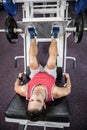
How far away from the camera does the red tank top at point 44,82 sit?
168 cm

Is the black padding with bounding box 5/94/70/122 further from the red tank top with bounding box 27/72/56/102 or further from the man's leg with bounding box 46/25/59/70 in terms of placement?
the man's leg with bounding box 46/25/59/70

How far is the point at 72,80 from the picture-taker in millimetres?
2613

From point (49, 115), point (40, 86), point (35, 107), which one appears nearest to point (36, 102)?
point (35, 107)

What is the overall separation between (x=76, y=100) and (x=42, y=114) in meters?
0.93

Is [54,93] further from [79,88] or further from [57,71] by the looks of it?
[79,88]

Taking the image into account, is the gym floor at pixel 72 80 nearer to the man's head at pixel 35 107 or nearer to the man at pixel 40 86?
the man at pixel 40 86

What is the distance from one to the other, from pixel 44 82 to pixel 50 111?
11.0 inches

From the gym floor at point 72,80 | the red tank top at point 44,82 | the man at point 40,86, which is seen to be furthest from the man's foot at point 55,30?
the red tank top at point 44,82

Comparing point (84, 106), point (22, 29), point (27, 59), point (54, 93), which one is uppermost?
point (22, 29)

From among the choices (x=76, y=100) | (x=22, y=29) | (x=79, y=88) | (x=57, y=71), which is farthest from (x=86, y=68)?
(x=22, y=29)

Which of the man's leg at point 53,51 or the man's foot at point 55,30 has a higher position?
the man's foot at point 55,30

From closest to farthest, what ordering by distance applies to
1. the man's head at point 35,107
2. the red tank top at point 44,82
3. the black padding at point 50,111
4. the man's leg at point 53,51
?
the man's head at point 35,107
the black padding at point 50,111
the red tank top at point 44,82
the man's leg at point 53,51

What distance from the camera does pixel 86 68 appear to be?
9.24 ft

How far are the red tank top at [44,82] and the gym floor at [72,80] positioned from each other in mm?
514
